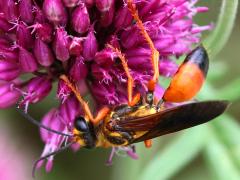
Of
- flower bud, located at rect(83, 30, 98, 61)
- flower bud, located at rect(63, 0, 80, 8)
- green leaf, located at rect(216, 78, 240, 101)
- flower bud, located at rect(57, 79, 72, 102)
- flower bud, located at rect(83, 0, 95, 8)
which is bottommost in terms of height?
green leaf, located at rect(216, 78, 240, 101)

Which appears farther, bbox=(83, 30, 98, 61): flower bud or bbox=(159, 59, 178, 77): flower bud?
bbox=(159, 59, 178, 77): flower bud

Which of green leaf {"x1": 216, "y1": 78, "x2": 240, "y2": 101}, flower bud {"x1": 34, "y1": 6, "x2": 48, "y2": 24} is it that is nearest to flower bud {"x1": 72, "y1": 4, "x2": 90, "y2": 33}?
flower bud {"x1": 34, "y1": 6, "x2": 48, "y2": 24}

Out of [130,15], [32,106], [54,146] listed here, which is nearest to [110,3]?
[130,15]

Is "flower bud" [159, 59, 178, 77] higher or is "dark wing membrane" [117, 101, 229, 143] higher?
"dark wing membrane" [117, 101, 229, 143]

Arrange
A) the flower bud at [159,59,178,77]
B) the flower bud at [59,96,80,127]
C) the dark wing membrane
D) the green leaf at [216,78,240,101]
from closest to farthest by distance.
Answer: the dark wing membrane, the flower bud at [59,96,80,127], the flower bud at [159,59,178,77], the green leaf at [216,78,240,101]

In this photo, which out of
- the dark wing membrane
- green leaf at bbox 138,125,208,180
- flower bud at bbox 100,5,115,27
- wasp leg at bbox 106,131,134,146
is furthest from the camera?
green leaf at bbox 138,125,208,180

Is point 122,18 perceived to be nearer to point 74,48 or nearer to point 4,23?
point 74,48

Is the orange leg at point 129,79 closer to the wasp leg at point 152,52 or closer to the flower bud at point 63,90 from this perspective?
the wasp leg at point 152,52

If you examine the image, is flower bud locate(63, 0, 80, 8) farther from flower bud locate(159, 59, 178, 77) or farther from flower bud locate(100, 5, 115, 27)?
flower bud locate(159, 59, 178, 77)
